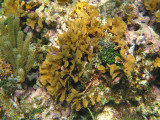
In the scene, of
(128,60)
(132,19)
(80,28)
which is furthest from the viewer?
(132,19)

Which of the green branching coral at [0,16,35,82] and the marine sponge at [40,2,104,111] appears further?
the green branching coral at [0,16,35,82]

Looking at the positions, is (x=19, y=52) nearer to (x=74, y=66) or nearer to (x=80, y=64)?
(x=74, y=66)

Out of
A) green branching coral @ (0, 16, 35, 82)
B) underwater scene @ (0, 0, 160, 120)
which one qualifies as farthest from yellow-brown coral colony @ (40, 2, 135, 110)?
green branching coral @ (0, 16, 35, 82)

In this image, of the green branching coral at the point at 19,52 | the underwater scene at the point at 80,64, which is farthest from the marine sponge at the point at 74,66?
the green branching coral at the point at 19,52

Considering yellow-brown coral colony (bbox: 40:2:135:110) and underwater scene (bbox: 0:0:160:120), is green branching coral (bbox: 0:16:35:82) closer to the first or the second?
underwater scene (bbox: 0:0:160:120)

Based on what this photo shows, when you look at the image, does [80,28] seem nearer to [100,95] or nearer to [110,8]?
[110,8]

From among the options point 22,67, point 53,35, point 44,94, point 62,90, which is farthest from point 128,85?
point 22,67

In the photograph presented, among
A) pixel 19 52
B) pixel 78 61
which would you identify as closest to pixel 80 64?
pixel 78 61

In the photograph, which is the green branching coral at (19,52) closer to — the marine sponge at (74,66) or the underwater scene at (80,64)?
the underwater scene at (80,64)

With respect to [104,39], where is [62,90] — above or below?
below
